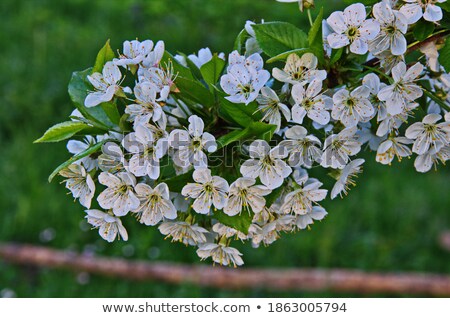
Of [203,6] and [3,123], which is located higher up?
[203,6]

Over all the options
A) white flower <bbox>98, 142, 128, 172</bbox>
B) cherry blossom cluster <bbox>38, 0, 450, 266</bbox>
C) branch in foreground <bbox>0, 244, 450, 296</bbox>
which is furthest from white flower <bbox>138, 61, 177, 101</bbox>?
branch in foreground <bbox>0, 244, 450, 296</bbox>

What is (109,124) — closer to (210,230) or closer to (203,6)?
(210,230)

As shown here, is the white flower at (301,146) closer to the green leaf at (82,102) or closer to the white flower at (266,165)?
the white flower at (266,165)

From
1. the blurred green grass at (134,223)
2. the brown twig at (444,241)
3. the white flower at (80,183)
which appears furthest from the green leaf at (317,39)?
the brown twig at (444,241)

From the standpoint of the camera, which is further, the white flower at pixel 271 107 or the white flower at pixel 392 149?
the white flower at pixel 392 149

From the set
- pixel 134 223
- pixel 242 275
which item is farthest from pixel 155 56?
pixel 134 223
